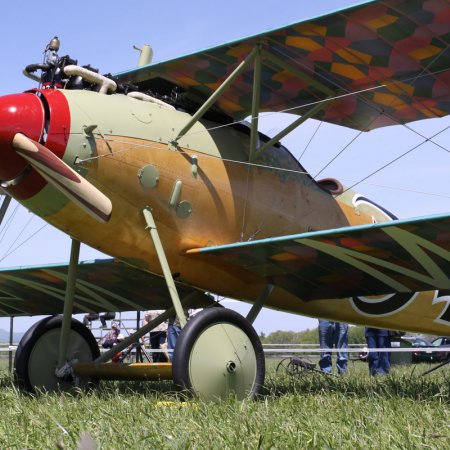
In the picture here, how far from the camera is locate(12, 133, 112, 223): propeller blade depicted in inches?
205

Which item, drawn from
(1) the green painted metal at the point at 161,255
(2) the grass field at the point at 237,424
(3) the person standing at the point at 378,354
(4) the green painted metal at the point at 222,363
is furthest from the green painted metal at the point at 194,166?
(3) the person standing at the point at 378,354

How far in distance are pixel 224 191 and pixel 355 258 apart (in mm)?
1339

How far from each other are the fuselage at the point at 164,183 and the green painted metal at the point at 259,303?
0.49ft

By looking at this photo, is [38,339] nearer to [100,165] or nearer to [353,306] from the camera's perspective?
[100,165]

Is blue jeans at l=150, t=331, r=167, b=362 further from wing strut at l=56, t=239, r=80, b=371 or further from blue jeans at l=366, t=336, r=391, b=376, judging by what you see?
wing strut at l=56, t=239, r=80, b=371

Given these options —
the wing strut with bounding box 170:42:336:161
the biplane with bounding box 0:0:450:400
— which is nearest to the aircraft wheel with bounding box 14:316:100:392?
the biplane with bounding box 0:0:450:400

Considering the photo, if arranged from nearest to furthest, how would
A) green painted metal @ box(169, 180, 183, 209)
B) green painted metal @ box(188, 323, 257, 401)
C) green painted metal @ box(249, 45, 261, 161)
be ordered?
green painted metal @ box(188, 323, 257, 401) → green painted metal @ box(169, 180, 183, 209) → green painted metal @ box(249, 45, 261, 161)

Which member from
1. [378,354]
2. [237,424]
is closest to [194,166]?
[237,424]

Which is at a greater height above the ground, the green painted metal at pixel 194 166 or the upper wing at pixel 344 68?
the upper wing at pixel 344 68

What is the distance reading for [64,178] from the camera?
17.3 feet

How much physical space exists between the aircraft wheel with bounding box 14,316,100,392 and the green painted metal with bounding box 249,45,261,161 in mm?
2567

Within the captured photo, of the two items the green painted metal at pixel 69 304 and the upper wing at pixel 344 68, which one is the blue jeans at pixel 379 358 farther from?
the green painted metal at pixel 69 304

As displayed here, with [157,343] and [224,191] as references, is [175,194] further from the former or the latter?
[157,343]

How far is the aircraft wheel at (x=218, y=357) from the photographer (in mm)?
5277
